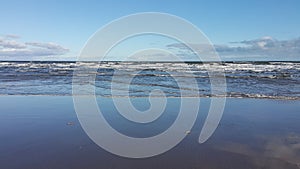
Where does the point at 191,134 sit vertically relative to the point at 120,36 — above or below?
below

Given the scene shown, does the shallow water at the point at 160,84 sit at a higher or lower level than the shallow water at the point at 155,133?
higher

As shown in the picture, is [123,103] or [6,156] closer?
[6,156]

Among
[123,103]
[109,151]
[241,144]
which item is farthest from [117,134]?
[123,103]

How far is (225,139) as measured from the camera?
6.48 meters

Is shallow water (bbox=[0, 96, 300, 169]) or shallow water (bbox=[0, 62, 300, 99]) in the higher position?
shallow water (bbox=[0, 62, 300, 99])

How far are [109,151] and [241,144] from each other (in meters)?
2.69

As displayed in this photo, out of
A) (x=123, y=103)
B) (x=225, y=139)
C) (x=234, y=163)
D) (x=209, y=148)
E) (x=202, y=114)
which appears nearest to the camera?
(x=234, y=163)

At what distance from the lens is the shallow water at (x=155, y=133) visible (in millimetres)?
4969

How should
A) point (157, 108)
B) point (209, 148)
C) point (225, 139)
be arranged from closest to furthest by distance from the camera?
point (209, 148), point (225, 139), point (157, 108)

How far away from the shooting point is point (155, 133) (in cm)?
694

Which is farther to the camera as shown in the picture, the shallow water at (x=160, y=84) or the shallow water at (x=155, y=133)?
the shallow water at (x=160, y=84)

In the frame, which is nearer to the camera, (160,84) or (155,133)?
(155,133)

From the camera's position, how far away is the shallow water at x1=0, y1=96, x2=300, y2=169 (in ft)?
16.3

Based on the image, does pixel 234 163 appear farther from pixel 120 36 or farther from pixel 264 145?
pixel 120 36
